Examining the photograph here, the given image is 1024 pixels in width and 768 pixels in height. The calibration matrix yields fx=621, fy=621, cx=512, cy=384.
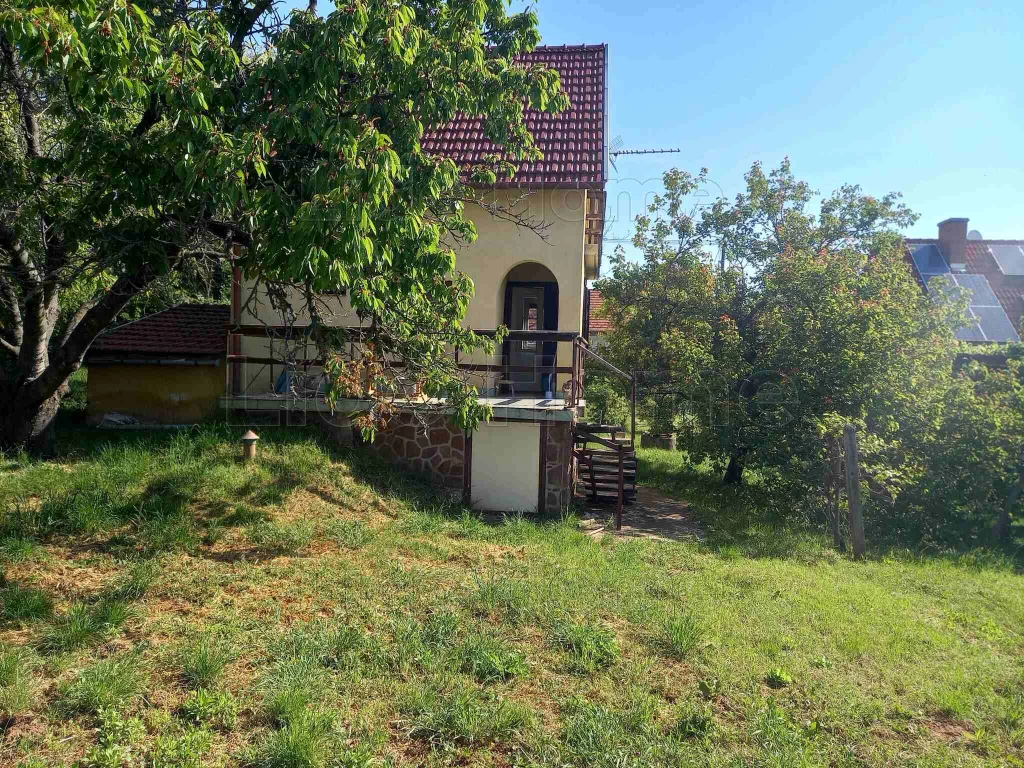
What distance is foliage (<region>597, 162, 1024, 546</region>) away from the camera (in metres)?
9.98

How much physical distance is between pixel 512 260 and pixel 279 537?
5830 mm

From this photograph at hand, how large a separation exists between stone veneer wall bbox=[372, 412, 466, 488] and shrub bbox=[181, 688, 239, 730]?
18.8ft

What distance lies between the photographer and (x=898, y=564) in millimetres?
8188

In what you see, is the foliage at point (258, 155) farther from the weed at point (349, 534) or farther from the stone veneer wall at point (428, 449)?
the stone veneer wall at point (428, 449)

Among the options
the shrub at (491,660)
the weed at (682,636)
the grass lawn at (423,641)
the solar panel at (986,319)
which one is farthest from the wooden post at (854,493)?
the solar panel at (986,319)

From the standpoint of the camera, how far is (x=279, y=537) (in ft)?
20.7

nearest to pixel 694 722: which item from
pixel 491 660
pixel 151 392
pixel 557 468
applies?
pixel 491 660

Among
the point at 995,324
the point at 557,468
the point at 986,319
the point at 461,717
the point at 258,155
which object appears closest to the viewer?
the point at 461,717

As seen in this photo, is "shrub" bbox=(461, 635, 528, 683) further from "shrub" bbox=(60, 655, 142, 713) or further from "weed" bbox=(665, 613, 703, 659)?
"shrub" bbox=(60, 655, 142, 713)

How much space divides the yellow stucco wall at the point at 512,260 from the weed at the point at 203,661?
251 inches

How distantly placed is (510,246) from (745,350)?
16.8 feet

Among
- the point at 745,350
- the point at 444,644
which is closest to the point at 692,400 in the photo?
the point at 745,350

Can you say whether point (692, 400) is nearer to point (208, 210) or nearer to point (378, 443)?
point (378, 443)

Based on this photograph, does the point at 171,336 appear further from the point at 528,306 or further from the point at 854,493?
the point at 854,493
